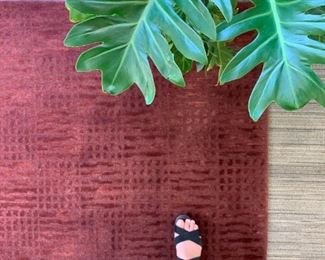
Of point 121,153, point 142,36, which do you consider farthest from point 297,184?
point 142,36

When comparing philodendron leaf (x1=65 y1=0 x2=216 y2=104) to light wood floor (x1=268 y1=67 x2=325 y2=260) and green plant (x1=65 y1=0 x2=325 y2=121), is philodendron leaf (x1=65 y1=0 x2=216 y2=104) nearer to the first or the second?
green plant (x1=65 y1=0 x2=325 y2=121)

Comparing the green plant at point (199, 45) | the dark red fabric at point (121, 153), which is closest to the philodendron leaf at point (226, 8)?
the green plant at point (199, 45)

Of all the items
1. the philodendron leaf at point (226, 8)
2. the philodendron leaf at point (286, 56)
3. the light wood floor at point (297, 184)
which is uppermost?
the philodendron leaf at point (226, 8)

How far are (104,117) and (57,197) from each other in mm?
260

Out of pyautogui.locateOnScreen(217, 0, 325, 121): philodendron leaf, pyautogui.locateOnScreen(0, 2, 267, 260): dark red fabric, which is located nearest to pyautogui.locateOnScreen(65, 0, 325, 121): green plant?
pyautogui.locateOnScreen(217, 0, 325, 121): philodendron leaf

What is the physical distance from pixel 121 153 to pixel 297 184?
50 centimetres

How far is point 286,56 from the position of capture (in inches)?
43.4

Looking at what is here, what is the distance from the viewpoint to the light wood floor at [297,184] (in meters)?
1.67

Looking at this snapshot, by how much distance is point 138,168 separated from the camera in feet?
5.48

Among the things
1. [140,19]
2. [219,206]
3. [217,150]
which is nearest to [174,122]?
[217,150]

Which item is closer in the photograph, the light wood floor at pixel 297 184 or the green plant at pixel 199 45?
the green plant at pixel 199 45

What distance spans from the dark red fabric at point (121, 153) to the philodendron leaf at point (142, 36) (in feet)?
1.86

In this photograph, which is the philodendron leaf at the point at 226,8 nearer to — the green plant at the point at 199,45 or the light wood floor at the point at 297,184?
the green plant at the point at 199,45

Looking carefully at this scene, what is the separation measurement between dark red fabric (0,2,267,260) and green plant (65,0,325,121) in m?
0.55
